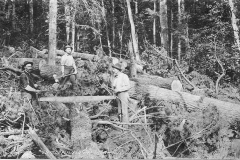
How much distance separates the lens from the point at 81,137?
20.3ft

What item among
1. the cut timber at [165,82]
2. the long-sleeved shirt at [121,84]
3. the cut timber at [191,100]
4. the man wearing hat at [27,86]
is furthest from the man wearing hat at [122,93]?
the cut timber at [165,82]

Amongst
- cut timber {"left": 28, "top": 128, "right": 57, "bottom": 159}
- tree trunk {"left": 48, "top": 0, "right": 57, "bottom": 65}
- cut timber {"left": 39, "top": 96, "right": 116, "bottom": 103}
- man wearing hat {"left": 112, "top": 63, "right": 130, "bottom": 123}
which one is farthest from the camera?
tree trunk {"left": 48, "top": 0, "right": 57, "bottom": 65}

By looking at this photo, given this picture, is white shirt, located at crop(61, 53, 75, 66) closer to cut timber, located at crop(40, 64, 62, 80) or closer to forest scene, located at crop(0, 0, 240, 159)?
forest scene, located at crop(0, 0, 240, 159)

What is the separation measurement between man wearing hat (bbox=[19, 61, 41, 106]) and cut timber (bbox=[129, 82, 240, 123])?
343cm

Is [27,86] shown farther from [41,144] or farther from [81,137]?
[81,137]

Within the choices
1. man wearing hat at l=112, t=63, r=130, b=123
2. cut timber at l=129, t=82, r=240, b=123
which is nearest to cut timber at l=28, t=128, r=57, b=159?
man wearing hat at l=112, t=63, r=130, b=123

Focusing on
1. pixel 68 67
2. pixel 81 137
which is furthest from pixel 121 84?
pixel 68 67

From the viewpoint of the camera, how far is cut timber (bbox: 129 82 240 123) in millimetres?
7787

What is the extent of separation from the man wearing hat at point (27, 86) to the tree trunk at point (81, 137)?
149cm

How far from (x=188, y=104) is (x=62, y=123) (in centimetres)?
382

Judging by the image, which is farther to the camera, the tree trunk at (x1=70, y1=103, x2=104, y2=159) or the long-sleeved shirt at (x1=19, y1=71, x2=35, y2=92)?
the long-sleeved shirt at (x1=19, y1=71, x2=35, y2=92)

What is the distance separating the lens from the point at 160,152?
20.8 feet

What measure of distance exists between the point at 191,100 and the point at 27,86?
15.7 feet

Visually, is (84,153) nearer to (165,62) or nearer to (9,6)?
(165,62)
